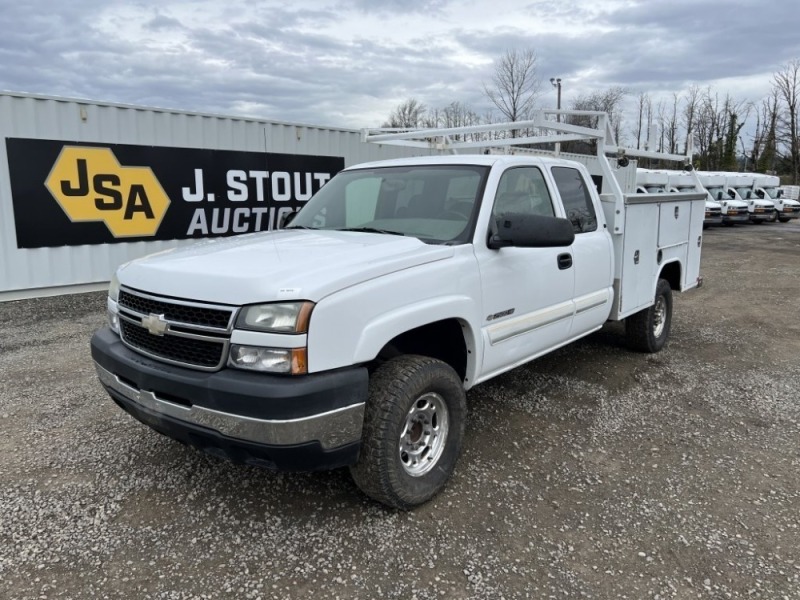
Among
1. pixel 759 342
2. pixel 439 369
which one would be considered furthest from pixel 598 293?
pixel 759 342

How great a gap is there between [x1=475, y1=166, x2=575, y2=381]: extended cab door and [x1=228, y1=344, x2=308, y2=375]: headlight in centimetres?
135

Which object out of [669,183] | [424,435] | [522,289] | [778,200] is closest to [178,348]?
[424,435]

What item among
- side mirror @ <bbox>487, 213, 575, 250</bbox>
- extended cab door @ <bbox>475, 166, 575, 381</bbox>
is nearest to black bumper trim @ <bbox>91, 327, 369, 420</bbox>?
extended cab door @ <bbox>475, 166, 575, 381</bbox>

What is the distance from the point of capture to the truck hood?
8.75ft

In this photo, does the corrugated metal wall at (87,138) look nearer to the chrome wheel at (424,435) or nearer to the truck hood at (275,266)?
the truck hood at (275,266)

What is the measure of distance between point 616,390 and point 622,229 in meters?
1.40

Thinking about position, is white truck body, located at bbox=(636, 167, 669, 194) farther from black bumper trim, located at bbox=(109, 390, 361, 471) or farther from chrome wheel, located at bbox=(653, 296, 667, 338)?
black bumper trim, located at bbox=(109, 390, 361, 471)

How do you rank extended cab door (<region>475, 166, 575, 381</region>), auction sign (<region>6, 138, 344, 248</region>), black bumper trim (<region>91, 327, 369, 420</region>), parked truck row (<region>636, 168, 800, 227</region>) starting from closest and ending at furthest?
black bumper trim (<region>91, 327, 369, 420</region>), extended cab door (<region>475, 166, 575, 381</region>), auction sign (<region>6, 138, 344, 248</region>), parked truck row (<region>636, 168, 800, 227</region>)

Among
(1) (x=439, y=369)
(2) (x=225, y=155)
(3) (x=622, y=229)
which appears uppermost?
(2) (x=225, y=155)

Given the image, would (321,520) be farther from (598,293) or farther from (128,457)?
(598,293)

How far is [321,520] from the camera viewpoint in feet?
10.3

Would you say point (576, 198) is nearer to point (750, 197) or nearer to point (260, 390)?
point (260, 390)

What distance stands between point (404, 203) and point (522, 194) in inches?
32.8

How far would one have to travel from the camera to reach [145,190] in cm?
979
